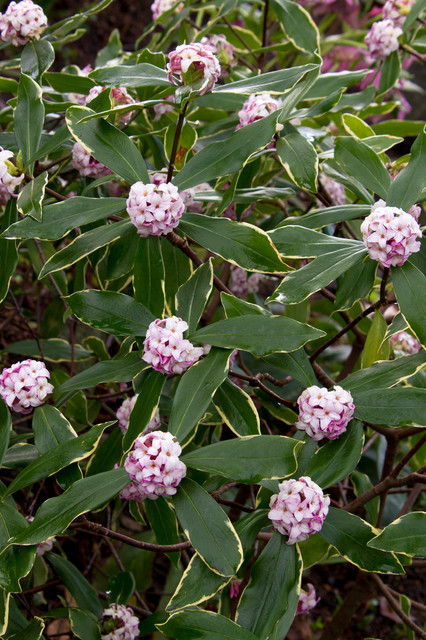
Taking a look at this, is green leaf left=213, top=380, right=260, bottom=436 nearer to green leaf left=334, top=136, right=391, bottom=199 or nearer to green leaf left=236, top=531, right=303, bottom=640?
green leaf left=236, top=531, right=303, bottom=640

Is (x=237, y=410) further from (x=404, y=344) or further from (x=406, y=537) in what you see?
(x=404, y=344)

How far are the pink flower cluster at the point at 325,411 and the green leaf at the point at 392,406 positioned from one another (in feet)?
0.08

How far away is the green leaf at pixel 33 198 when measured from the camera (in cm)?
97

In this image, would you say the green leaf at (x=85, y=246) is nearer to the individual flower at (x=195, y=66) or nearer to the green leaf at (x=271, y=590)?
the individual flower at (x=195, y=66)

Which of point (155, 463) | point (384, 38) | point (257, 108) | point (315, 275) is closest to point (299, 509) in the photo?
point (155, 463)

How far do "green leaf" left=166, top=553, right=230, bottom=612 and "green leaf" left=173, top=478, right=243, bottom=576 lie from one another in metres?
0.04

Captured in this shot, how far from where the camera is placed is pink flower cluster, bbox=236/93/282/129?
1166 mm

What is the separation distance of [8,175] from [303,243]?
50 cm

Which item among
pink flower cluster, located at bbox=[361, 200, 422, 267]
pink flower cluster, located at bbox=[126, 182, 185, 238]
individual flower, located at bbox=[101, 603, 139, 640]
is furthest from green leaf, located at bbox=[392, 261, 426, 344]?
individual flower, located at bbox=[101, 603, 139, 640]

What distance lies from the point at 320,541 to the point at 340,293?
1.47ft

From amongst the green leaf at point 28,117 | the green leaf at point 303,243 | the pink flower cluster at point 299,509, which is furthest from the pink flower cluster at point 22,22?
the pink flower cluster at point 299,509

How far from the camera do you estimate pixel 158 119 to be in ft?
4.72

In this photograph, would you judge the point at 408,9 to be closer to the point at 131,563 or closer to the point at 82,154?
the point at 82,154

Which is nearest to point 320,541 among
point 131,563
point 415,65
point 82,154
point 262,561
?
point 262,561
